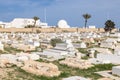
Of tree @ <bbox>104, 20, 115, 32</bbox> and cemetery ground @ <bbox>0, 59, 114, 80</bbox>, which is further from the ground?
tree @ <bbox>104, 20, 115, 32</bbox>

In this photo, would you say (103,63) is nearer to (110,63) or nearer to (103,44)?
(110,63)

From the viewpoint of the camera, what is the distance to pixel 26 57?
1777 centimetres

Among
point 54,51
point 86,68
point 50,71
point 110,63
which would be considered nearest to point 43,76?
point 50,71

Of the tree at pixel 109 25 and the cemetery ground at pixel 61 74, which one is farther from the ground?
the tree at pixel 109 25

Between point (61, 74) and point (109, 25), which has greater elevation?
point (109, 25)

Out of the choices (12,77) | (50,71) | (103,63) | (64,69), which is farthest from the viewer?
(103,63)

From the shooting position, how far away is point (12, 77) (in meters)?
13.1

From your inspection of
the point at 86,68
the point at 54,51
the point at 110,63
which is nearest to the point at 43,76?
the point at 86,68

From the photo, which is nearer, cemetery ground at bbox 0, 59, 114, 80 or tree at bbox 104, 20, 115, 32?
cemetery ground at bbox 0, 59, 114, 80

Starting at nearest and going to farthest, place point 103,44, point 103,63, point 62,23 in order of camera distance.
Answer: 1. point 103,63
2. point 103,44
3. point 62,23

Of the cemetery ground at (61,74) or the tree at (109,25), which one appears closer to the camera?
the cemetery ground at (61,74)

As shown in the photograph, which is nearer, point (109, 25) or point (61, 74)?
point (61, 74)

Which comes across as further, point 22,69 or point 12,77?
point 22,69

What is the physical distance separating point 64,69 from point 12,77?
11.3 feet
